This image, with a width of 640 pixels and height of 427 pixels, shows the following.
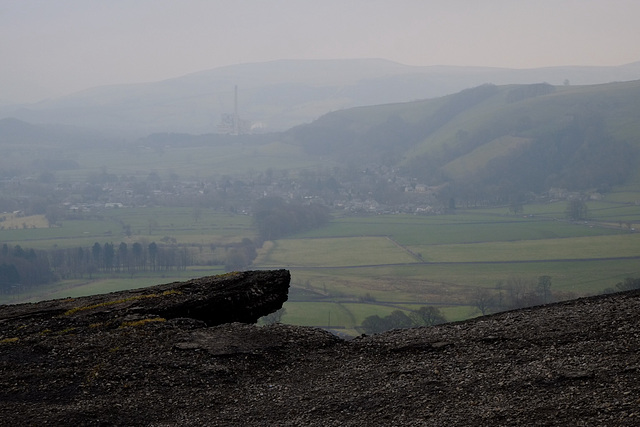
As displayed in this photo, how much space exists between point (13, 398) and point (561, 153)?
167 metres

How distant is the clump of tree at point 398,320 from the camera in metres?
42.0

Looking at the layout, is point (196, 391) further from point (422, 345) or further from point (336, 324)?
point (336, 324)

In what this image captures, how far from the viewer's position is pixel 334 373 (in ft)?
41.4

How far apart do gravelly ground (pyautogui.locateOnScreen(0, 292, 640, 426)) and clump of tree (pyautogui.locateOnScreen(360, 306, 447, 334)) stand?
88.2ft

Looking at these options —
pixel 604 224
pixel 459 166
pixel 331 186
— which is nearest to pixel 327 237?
pixel 604 224

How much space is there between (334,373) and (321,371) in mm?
328

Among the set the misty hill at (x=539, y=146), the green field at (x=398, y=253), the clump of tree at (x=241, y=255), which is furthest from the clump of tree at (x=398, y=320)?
the misty hill at (x=539, y=146)

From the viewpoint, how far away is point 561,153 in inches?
6432

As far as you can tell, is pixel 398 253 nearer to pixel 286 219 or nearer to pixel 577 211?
pixel 286 219

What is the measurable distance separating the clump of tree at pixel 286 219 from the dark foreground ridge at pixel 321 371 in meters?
84.7

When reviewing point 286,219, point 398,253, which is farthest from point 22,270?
point 286,219

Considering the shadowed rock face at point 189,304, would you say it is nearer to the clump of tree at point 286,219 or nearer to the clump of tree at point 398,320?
the clump of tree at point 398,320

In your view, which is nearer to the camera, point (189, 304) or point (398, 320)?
point (189, 304)

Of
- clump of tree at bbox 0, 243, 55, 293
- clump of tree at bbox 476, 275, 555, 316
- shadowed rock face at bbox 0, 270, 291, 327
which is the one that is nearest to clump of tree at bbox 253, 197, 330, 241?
clump of tree at bbox 0, 243, 55, 293
